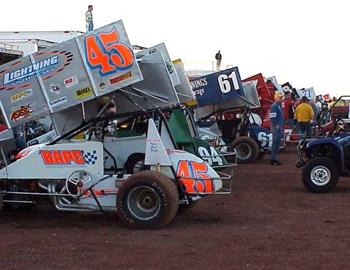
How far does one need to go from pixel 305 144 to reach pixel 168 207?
4403 mm

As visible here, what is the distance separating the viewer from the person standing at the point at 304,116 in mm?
18906

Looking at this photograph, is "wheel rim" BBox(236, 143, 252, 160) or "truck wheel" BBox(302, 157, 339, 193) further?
"wheel rim" BBox(236, 143, 252, 160)

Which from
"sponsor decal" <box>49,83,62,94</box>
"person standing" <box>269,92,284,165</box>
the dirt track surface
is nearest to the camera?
the dirt track surface

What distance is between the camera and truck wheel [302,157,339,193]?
423 inches

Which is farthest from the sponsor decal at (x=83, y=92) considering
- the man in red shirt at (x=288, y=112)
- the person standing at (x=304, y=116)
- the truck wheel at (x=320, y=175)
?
the man in red shirt at (x=288, y=112)

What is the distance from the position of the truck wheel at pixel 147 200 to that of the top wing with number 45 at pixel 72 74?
1.20 meters

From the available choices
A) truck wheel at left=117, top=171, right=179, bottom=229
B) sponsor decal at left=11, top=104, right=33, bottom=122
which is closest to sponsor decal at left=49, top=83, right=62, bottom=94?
sponsor decal at left=11, top=104, right=33, bottom=122

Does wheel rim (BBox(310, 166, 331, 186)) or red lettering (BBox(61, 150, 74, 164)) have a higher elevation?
red lettering (BBox(61, 150, 74, 164))

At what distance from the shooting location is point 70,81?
7.89m

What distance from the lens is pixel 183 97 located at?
13078 millimetres

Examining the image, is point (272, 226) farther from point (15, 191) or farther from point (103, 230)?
point (15, 191)

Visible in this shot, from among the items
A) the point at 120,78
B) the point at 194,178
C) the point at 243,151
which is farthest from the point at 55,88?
the point at 243,151

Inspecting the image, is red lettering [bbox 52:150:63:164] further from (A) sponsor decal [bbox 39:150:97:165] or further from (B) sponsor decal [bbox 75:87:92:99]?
(B) sponsor decal [bbox 75:87:92:99]

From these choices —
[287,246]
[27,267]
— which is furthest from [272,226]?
[27,267]
